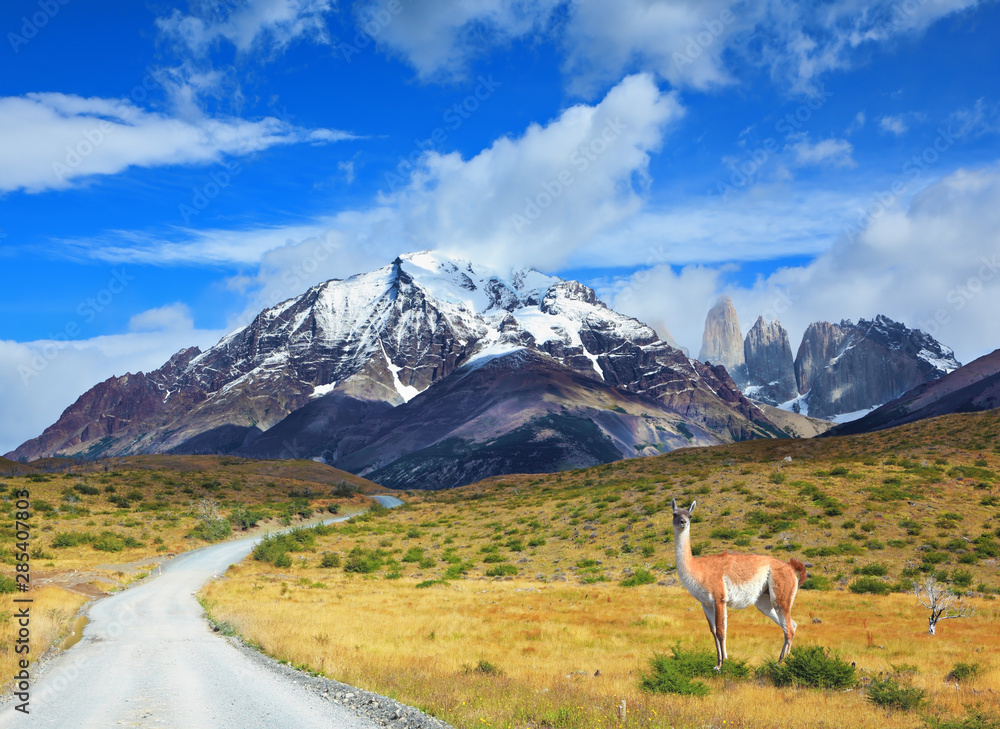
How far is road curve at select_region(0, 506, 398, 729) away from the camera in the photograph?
1255 cm

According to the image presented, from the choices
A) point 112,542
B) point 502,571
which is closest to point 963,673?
point 502,571

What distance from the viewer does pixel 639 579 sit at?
116 ft

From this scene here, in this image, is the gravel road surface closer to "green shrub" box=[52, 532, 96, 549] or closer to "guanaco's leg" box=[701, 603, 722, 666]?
"guanaco's leg" box=[701, 603, 722, 666]

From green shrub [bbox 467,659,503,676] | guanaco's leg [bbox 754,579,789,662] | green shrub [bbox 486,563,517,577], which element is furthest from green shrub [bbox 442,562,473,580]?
guanaco's leg [bbox 754,579,789,662]

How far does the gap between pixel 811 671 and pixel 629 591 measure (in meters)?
18.6

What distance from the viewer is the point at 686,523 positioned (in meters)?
14.6

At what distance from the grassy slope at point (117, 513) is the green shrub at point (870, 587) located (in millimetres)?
31863

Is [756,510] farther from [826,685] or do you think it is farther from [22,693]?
[22,693]

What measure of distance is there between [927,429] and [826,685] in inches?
2457

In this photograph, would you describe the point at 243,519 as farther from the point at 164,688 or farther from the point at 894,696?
the point at 894,696

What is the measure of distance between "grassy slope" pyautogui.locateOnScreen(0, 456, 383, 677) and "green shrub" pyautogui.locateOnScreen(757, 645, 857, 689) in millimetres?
18718

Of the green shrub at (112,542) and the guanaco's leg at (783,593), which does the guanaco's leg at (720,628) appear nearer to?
the guanaco's leg at (783,593)

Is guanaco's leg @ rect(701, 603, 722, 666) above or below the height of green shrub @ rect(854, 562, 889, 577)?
above

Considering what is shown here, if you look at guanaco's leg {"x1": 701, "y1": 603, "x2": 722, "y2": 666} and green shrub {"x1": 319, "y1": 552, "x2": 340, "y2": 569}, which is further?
green shrub {"x1": 319, "y1": 552, "x2": 340, "y2": 569}
